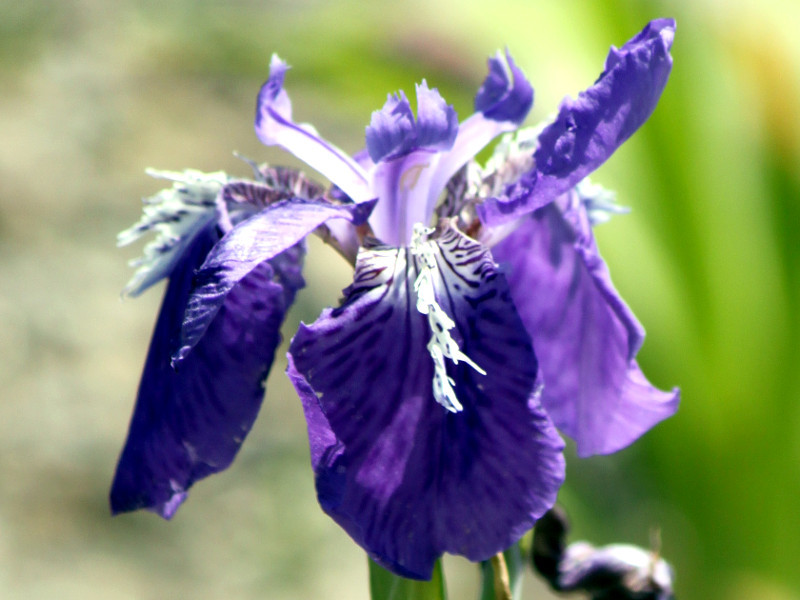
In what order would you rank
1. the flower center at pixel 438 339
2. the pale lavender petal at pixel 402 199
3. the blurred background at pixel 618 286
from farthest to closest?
the blurred background at pixel 618 286 → the pale lavender petal at pixel 402 199 → the flower center at pixel 438 339

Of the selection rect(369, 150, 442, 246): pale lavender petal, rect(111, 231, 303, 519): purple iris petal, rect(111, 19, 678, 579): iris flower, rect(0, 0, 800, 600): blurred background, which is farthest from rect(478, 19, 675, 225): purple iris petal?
rect(0, 0, 800, 600): blurred background

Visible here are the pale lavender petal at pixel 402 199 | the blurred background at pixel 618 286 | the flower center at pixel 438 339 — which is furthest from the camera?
the blurred background at pixel 618 286

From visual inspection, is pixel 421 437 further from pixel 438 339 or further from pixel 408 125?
pixel 408 125

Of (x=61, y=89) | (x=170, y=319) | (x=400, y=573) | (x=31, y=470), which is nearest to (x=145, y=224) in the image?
(x=170, y=319)

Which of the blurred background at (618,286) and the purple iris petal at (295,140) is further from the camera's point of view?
the blurred background at (618,286)

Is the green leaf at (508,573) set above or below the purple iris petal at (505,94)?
below

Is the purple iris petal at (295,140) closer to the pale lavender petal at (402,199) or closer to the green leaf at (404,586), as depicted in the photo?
the pale lavender petal at (402,199)

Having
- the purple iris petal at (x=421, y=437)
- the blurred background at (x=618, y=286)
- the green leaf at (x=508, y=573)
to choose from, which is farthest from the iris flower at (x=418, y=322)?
the blurred background at (x=618, y=286)
